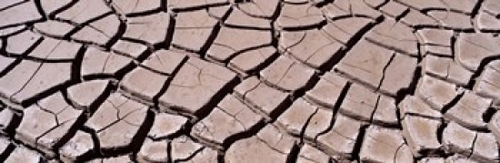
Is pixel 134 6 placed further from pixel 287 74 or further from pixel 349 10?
pixel 349 10

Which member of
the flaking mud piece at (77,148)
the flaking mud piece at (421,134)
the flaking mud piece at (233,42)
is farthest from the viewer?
the flaking mud piece at (233,42)

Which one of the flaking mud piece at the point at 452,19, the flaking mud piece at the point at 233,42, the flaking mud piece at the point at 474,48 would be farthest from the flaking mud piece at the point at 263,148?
the flaking mud piece at the point at 452,19

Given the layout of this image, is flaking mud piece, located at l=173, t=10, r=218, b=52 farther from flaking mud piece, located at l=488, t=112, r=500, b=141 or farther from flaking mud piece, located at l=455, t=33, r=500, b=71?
flaking mud piece, located at l=488, t=112, r=500, b=141

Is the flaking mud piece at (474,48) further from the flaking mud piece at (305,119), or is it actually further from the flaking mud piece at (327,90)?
the flaking mud piece at (305,119)

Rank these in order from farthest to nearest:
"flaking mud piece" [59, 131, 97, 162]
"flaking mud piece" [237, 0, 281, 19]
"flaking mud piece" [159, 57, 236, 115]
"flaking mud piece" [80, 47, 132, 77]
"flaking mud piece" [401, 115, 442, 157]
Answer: "flaking mud piece" [237, 0, 281, 19] → "flaking mud piece" [80, 47, 132, 77] → "flaking mud piece" [159, 57, 236, 115] → "flaking mud piece" [401, 115, 442, 157] → "flaking mud piece" [59, 131, 97, 162]

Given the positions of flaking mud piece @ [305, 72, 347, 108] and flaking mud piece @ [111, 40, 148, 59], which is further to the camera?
flaking mud piece @ [111, 40, 148, 59]

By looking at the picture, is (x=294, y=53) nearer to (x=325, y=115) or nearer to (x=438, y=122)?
(x=325, y=115)

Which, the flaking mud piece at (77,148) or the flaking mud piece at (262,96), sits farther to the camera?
the flaking mud piece at (262,96)

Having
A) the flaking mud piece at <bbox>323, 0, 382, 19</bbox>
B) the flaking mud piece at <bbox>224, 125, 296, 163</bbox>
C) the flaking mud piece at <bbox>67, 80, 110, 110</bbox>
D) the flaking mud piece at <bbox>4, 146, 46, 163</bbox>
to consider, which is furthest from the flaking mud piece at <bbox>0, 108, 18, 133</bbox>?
the flaking mud piece at <bbox>323, 0, 382, 19</bbox>
